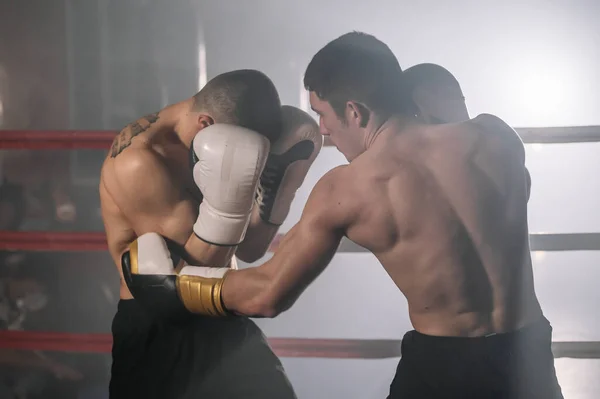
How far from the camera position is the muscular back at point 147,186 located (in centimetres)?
120

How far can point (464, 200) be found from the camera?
0.97 metres

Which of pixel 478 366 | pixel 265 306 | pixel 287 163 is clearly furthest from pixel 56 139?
pixel 478 366

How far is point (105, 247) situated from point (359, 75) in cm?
78

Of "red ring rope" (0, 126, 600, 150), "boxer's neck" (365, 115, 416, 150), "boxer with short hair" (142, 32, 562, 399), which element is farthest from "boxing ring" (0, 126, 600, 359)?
"boxer's neck" (365, 115, 416, 150)

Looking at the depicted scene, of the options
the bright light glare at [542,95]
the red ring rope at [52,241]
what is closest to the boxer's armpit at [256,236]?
the red ring rope at [52,241]

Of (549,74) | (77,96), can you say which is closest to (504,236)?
(549,74)

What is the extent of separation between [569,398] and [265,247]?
0.74m

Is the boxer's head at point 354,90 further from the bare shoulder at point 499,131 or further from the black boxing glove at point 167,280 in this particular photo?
the black boxing glove at point 167,280

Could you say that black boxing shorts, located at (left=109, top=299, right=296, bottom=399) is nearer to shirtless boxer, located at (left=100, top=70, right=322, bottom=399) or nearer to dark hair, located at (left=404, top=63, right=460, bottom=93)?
shirtless boxer, located at (left=100, top=70, right=322, bottom=399)

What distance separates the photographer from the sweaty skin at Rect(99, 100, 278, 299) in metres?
1.20

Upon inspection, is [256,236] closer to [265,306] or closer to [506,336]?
[265,306]

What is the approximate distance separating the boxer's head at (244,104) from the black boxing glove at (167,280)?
10.7 inches

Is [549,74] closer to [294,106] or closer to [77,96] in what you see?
[294,106]

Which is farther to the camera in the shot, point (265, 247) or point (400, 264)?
point (265, 247)
